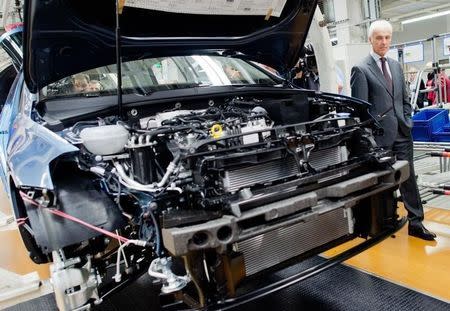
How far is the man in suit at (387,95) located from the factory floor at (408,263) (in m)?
0.19

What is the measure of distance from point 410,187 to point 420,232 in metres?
0.40

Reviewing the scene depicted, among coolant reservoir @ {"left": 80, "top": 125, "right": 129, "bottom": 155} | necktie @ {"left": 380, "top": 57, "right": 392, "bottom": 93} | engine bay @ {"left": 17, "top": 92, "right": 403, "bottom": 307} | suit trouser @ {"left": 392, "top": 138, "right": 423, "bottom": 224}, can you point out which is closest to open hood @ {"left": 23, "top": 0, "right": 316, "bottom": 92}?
engine bay @ {"left": 17, "top": 92, "right": 403, "bottom": 307}

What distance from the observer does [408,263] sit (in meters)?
2.92

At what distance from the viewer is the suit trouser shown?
126 inches

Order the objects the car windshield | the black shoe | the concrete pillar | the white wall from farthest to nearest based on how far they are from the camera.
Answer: the white wall → the concrete pillar → the black shoe → the car windshield

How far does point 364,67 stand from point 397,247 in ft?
4.84

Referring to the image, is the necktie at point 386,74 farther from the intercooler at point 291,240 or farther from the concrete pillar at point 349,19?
the concrete pillar at point 349,19

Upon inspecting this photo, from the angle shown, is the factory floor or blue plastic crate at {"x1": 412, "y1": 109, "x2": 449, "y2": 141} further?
blue plastic crate at {"x1": 412, "y1": 109, "x2": 449, "y2": 141}

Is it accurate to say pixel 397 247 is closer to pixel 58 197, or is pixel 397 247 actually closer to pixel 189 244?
pixel 189 244

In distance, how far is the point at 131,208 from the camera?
1909 millimetres

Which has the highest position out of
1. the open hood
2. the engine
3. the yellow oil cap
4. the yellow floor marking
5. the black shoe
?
the open hood

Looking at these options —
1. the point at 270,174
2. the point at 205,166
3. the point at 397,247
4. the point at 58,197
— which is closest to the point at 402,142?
the point at 397,247

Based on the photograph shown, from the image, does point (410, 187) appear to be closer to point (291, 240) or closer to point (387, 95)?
point (387, 95)

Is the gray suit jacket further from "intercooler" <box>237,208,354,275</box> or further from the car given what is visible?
"intercooler" <box>237,208,354,275</box>
